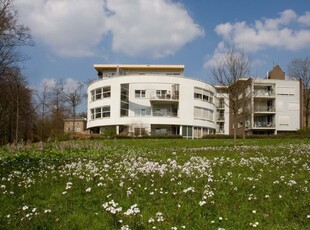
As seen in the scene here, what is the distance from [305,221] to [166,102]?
186ft

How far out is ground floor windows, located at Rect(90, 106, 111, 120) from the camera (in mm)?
63912

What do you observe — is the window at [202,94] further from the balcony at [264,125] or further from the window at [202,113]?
the balcony at [264,125]

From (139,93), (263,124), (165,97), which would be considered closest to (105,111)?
(139,93)

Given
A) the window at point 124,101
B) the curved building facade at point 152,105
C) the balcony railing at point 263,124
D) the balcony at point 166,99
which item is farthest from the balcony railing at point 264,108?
the window at point 124,101

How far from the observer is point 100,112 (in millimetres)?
A: 65125

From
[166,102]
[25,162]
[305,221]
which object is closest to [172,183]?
[305,221]

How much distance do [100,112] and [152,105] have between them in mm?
9652

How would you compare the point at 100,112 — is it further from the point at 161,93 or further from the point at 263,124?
the point at 263,124

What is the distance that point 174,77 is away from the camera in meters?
63.6

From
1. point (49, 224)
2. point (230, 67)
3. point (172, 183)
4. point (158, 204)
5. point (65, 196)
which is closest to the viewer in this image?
point (49, 224)

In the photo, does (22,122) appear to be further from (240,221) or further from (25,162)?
(240,221)

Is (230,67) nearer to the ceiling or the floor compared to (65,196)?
nearer to the ceiling

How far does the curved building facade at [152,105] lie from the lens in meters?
62.0

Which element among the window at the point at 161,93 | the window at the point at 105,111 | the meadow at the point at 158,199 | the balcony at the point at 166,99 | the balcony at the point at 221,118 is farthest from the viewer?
the balcony at the point at 221,118
